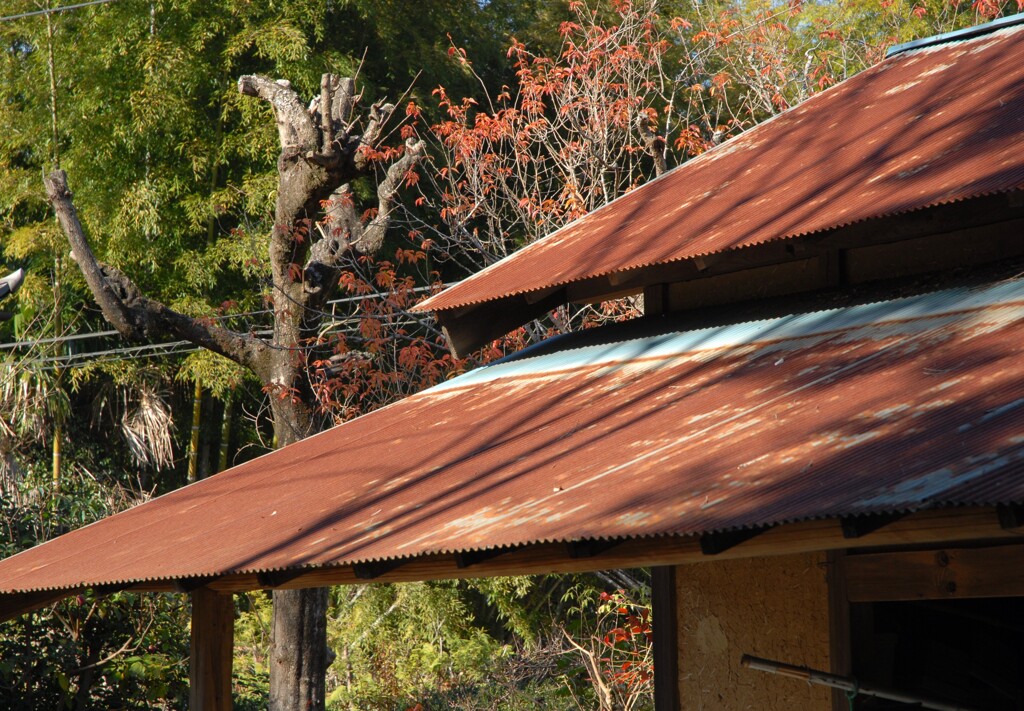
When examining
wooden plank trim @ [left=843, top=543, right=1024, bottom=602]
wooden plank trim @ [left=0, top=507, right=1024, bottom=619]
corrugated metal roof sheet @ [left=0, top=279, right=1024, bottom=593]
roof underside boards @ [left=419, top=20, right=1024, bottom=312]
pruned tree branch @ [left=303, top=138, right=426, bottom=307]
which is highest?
pruned tree branch @ [left=303, top=138, right=426, bottom=307]

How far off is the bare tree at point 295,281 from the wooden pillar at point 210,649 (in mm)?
2593

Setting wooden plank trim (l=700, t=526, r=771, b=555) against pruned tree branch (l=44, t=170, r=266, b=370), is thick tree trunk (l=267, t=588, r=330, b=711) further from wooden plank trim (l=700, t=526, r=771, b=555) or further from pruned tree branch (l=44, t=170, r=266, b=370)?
Result: wooden plank trim (l=700, t=526, r=771, b=555)

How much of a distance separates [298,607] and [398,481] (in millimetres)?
3856

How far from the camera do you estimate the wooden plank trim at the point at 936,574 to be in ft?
11.8

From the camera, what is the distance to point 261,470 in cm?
530

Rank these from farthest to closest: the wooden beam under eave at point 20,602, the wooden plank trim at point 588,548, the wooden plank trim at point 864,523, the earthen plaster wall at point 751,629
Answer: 1. the wooden beam under eave at point 20,602
2. the earthen plaster wall at point 751,629
3. the wooden plank trim at point 588,548
4. the wooden plank trim at point 864,523

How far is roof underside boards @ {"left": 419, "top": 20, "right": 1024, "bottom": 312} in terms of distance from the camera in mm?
4355

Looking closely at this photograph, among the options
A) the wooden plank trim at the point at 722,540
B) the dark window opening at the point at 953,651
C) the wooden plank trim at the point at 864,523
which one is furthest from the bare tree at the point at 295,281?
the wooden plank trim at the point at 864,523

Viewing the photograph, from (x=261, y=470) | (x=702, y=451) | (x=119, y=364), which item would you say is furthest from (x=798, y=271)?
(x=119, y=364)

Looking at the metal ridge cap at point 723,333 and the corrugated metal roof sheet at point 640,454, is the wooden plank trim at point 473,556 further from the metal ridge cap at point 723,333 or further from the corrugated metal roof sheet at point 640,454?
the metal ridge cap at point 723,333

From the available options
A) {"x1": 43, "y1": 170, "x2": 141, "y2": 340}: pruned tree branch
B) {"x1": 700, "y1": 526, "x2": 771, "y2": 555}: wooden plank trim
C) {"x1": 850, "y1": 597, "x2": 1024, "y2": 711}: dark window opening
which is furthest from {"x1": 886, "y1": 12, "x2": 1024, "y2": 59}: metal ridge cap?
{"x1": 43, "y1": 170, "x2": 141, "y2": 340}: pruned tree branch

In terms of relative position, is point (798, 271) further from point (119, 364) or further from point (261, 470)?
point (119, 364)

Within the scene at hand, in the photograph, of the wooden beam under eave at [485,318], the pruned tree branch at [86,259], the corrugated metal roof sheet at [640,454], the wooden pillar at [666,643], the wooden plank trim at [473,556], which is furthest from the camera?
the pruned tree branch at [86,259]

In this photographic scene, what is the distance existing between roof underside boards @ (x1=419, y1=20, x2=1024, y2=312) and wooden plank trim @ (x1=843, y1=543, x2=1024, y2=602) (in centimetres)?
119
